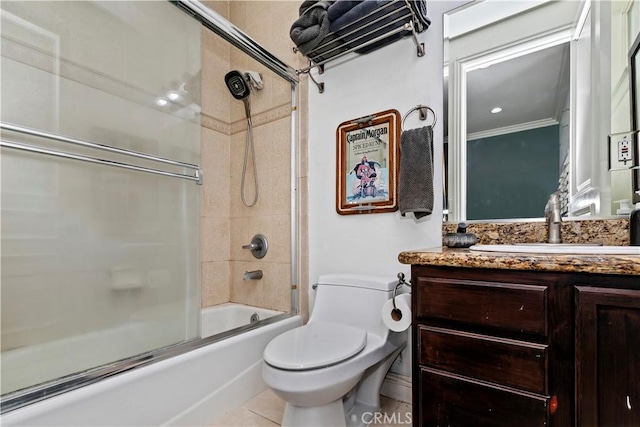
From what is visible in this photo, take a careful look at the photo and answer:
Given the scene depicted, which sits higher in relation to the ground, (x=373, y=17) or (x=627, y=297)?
(x=373, y=17)

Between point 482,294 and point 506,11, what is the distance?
127cm

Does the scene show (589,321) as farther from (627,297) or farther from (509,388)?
(509,388)

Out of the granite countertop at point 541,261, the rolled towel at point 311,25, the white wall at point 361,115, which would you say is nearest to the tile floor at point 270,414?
the white wall at point 361,115

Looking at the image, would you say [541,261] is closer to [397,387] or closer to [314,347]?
[314,347]

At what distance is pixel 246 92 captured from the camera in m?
2.12

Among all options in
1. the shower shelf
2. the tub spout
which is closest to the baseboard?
the tub spout

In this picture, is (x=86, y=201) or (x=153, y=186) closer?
(x=86, y=201)

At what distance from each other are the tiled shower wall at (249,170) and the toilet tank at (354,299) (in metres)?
0.34

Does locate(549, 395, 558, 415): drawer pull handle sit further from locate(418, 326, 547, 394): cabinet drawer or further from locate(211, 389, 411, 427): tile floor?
locate(211, 389, 411, 427): tile floor

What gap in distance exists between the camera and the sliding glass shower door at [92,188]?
1229 millimetres

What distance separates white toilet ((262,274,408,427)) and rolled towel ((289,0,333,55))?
1.22 meters

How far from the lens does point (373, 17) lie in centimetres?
143

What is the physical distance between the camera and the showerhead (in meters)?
2.06

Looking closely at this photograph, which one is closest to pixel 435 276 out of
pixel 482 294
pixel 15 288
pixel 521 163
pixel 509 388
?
pixel 482 294
